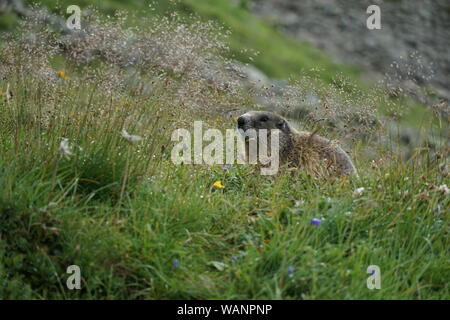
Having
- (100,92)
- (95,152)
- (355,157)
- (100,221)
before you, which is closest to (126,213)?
(100,221)

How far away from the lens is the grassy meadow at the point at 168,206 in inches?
151

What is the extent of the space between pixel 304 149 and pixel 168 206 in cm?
195

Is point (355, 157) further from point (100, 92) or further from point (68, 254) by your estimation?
point (68, 254)

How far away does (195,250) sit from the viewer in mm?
4184

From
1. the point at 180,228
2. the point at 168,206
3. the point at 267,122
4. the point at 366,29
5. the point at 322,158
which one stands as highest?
the point at 366,29

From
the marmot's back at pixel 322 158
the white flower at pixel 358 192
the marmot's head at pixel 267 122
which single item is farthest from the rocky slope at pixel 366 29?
the white flower at pixel 358 192

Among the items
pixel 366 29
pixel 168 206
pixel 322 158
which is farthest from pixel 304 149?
pixel 366 29

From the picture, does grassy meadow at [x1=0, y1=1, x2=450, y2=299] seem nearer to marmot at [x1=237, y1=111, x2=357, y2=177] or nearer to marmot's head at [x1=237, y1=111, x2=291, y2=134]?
marmot at [x1=237, y1=111, x2=357, y2=177]

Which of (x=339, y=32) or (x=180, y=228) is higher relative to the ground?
(x=339, y=32)

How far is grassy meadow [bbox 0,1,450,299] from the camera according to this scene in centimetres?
383

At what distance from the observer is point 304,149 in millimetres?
5836

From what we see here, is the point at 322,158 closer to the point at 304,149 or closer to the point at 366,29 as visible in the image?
the point at 304,149

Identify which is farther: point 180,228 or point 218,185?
point 218,185

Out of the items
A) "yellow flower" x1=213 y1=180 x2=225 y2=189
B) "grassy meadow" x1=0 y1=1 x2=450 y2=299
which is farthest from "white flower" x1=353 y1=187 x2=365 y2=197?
"yellow flower" x1=213 y1=180 x2=225 y2=189
